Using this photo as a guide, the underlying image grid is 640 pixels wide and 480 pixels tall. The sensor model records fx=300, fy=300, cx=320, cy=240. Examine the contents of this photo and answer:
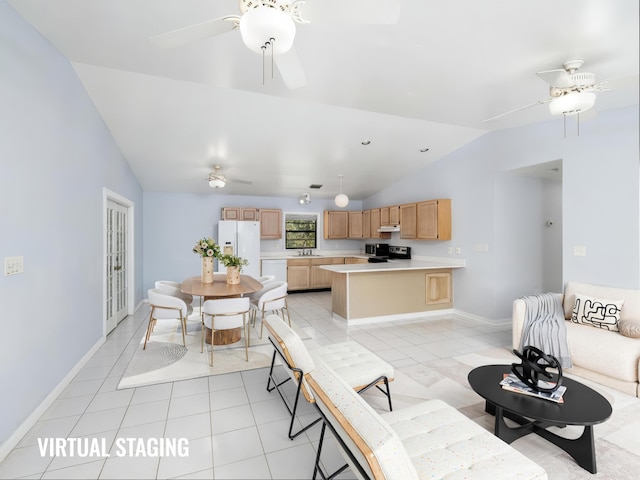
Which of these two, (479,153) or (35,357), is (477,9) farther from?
(35,357)

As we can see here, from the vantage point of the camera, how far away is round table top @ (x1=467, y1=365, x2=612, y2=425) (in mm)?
1656

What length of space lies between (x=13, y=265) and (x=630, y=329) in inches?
191

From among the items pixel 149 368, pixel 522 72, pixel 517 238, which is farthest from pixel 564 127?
pixel 149 368

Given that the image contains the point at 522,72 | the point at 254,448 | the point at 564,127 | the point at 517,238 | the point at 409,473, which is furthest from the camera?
the point at 517,238

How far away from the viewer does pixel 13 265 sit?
1.94 meters

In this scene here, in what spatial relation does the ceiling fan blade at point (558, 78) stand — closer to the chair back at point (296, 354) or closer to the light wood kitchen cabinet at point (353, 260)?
the chair back at point (296, 354)

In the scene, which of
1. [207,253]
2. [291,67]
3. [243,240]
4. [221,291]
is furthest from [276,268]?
[291,67]

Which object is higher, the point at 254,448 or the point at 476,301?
the point at 476,301

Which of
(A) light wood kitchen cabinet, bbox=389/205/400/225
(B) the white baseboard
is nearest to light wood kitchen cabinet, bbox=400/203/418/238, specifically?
(A) light wood kitchen cabinet, bbox=389/205/400/225

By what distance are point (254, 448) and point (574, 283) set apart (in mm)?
3708

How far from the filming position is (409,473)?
3.15 ft

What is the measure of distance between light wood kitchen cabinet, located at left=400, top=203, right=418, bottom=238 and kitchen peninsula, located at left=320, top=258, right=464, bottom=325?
28.4 inches

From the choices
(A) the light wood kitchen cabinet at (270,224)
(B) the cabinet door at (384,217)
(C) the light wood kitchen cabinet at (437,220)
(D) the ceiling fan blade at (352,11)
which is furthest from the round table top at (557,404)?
(A) the light wood kitchen cabinet at (270,224)

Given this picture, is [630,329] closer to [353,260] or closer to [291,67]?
[291,67]
